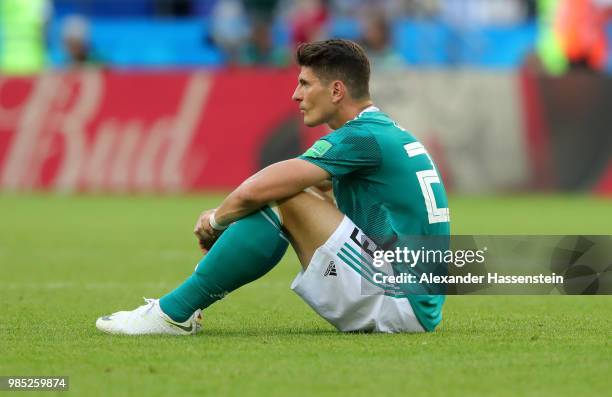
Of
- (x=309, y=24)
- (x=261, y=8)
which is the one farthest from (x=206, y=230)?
(x=261, y=8)

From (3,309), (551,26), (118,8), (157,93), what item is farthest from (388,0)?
(3,309)

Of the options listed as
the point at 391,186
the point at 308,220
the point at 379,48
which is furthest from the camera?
the point at 379,48

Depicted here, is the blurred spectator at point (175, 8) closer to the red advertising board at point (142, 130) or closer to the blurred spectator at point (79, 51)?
the blurred spectator at point (79, 51)

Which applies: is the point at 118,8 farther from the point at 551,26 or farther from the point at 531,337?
the point at 531,337

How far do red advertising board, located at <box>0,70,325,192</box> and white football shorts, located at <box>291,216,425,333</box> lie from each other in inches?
452

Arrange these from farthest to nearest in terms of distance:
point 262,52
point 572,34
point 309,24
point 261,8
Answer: point 261,8
point 572,34
point 309,24
point 262,52

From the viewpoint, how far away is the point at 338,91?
6.03 meters

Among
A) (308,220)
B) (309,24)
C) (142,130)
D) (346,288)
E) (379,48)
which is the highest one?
(308,220)

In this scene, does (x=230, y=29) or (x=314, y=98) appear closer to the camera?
(x=314, y=98)

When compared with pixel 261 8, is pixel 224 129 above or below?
below

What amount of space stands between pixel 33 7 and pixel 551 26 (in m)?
10.2

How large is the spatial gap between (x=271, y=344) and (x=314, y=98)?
119 centimetres

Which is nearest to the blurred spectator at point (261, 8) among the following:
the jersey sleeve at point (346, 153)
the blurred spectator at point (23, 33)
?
the blurred spectator at point (23, 33)

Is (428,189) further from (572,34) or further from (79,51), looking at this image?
(572,34)
